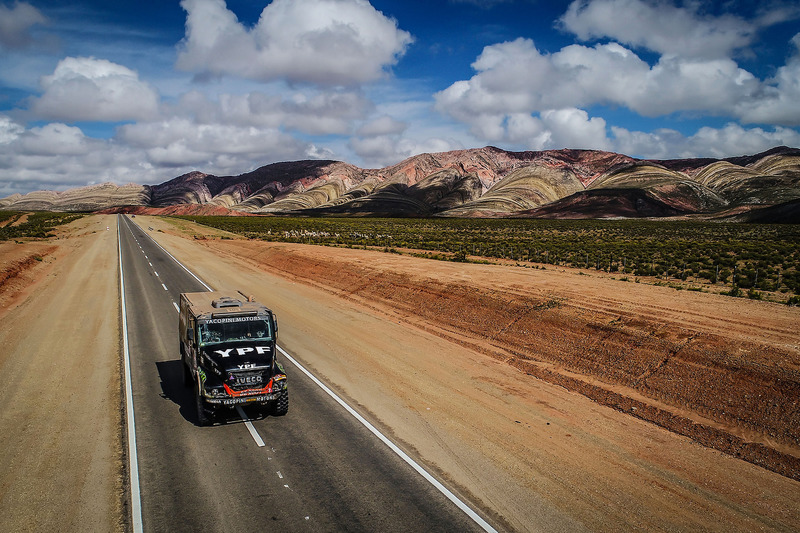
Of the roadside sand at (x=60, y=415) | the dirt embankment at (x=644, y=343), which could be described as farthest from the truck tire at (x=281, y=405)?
the dirt embankment at (x=644, y=343)

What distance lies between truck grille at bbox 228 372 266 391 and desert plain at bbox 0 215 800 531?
130 cm

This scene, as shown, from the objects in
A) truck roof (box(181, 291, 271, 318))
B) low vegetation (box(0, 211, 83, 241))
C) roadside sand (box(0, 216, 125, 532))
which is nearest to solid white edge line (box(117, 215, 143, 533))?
roadside sand (box(0, 216, 125, 532))

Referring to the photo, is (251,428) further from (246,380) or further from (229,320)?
(229,320)

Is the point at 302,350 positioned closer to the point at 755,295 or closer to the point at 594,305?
the point at 594,305

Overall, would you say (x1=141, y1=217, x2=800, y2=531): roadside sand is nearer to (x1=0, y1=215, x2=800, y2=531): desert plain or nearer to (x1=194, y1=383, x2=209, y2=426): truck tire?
(x1=0, y1=215, x2=800, y2=531): desert plain

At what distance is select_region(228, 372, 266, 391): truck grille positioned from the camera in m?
10.1

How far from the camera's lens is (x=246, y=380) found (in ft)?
33.4

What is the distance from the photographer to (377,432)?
10367mm

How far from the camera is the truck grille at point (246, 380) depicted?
10.1 metres

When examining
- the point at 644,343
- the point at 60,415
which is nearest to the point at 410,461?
the point at 60,415

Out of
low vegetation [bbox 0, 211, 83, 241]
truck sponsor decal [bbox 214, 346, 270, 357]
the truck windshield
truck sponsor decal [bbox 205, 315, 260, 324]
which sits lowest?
truck sponsor decal [bbox 214, 346, 270, 357]

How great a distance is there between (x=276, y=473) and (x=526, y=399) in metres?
7.03

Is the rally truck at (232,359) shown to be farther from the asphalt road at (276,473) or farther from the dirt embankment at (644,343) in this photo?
the dirt embankment at (644,343)

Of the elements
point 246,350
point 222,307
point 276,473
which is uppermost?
point 222,307
